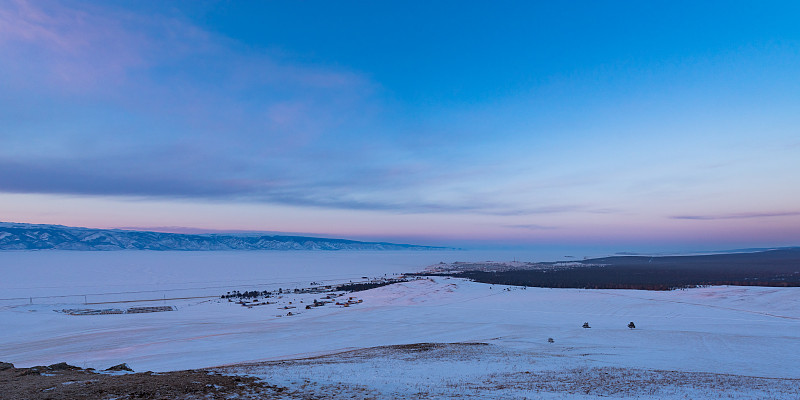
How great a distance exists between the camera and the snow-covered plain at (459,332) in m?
21.8

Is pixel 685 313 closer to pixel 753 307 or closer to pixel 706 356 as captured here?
pixel 753 307

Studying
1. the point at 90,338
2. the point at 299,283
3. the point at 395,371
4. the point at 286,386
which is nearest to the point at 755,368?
the point at 395,371

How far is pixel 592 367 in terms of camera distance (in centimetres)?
2052

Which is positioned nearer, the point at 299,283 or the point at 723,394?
the point at 723,394

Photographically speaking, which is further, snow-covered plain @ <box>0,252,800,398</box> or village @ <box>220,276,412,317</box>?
village @ <box>220,276,412,317</box>

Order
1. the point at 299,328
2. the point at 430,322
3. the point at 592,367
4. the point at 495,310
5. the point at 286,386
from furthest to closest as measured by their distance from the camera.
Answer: the point at 495,310
the point at 430,322
the point at 299,328
the point at 592,367
the point at 286,386

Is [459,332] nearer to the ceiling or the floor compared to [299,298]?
nearer to the ceiling

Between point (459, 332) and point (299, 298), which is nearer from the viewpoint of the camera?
point (459, 332)

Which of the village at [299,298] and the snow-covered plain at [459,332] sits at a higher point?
the snow-covered plain at [459,332]

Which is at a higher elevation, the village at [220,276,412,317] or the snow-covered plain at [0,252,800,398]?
the snow-covered plain at [0,252,800,398]

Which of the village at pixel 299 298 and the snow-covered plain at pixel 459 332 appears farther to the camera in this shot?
the village at pixel 299 298

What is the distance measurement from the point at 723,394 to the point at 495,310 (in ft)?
111

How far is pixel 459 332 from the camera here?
115ft

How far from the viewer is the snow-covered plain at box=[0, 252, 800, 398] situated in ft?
71.5
